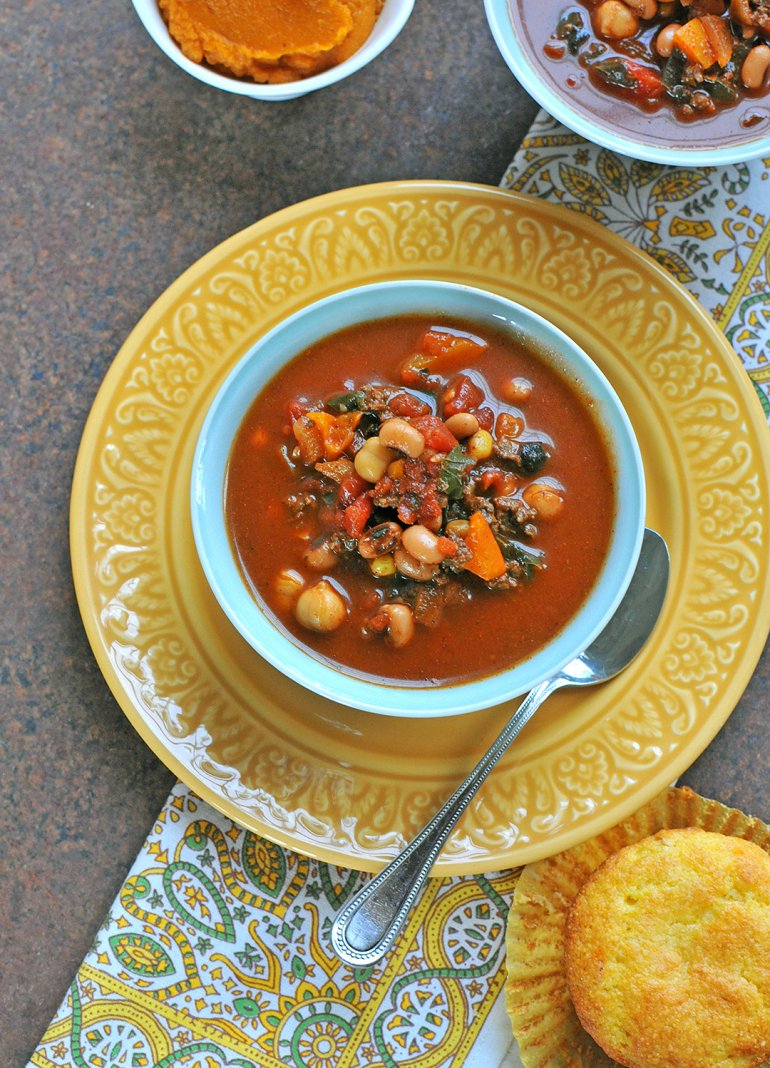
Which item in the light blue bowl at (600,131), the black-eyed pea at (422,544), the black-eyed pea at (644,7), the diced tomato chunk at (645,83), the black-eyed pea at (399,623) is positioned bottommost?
the black-eyed pea at (399,623)

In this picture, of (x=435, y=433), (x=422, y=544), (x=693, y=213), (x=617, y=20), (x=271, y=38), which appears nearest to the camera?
(x=422, y=544)

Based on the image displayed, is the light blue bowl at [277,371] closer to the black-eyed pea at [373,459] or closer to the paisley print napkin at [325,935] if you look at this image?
the black-eyed pea at [373,459]

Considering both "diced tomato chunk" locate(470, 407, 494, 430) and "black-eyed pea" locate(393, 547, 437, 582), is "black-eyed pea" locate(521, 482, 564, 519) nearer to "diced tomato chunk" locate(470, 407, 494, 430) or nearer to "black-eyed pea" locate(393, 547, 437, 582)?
"diced tomato chunk" locate(470, 407, 494, 430)

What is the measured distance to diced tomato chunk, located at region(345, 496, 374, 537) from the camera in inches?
118

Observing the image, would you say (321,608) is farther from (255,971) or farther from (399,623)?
(255,971)

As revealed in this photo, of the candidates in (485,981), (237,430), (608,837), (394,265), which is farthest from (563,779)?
(394,265)

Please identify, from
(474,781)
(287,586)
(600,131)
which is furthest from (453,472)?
(600,131)

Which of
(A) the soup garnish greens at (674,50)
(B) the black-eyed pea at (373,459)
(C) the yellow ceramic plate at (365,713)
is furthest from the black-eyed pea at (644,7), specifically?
(B) the black-eyed pea at (373,459)

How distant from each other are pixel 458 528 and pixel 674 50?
5.99ft

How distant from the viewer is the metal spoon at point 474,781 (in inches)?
123

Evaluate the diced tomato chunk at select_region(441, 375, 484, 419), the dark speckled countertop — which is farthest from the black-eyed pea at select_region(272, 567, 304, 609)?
the dark speckled countertop

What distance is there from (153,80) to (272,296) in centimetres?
115

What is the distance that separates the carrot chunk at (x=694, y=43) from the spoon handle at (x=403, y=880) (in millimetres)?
2204

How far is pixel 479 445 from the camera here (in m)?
3.02
